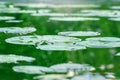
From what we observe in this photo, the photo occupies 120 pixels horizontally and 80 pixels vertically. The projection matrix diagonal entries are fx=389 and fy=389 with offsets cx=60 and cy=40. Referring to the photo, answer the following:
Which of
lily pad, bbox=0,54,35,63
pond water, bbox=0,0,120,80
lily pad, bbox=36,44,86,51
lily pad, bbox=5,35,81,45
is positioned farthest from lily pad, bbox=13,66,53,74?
lily pad, bbox=5,35,81,45

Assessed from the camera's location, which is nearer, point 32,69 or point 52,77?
point 52,77

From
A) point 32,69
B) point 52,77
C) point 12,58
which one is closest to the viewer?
point 52,77

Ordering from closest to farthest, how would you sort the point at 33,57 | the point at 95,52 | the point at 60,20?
the point at 33,57, the point at 95,52, the point at 60,20

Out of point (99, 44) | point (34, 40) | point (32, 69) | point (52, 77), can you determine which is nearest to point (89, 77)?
point (52, 77)

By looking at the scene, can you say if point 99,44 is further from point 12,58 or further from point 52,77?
point 52,77

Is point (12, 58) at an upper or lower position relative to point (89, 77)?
upper

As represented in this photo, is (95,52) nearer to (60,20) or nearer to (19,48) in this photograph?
(19,48)

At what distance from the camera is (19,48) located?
2.37 metres

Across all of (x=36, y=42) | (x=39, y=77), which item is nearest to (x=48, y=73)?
(x=39, y=77)

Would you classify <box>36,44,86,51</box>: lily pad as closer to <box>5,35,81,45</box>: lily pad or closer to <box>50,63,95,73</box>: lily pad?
<box>5,35,81,45</box>: lily pad

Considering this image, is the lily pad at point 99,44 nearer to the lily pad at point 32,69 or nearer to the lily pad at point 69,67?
the lily pad at point 69,67

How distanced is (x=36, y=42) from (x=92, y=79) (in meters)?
0.96

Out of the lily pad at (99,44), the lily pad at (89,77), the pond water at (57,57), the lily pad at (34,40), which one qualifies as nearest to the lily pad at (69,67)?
the pond water at (57,57)

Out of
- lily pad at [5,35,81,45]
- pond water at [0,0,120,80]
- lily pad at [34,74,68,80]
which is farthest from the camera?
lily pad at [5,35,81,45]
